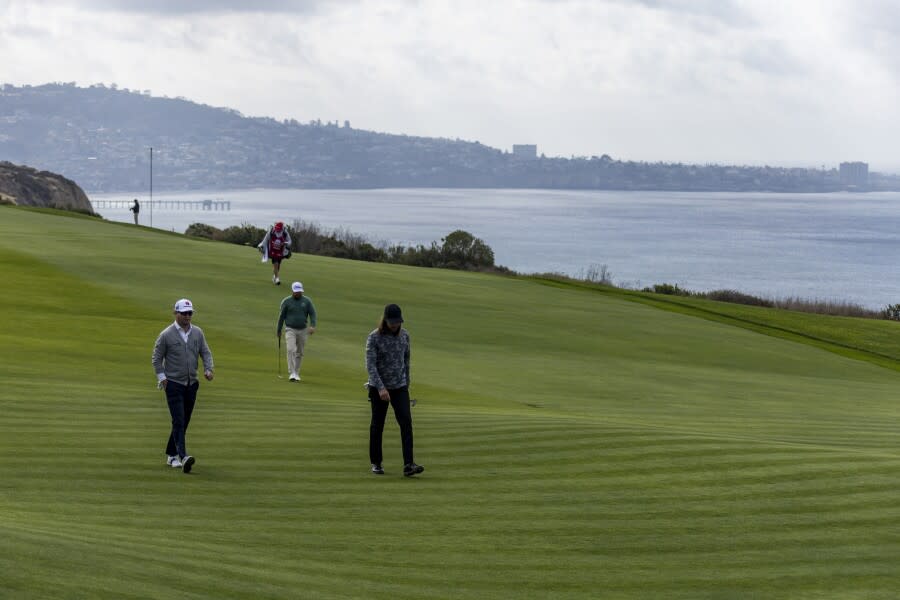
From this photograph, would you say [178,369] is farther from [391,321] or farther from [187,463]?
[391,321]

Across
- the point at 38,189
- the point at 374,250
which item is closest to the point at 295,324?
the point at 374,250

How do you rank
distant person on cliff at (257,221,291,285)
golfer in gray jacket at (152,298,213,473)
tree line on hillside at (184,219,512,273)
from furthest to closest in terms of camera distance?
tree line on hillside at (184,219,512,273) → distant person on cliff at (257,221,291,285) → golfer in gray jacket at (152,298,213,473)

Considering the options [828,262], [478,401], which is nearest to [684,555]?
[478,401]

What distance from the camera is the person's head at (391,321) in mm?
12203

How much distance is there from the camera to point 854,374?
31.3 metres

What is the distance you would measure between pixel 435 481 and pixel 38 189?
103 meters

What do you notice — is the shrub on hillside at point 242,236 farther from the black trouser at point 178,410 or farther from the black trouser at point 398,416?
the black trouser at point 398,416

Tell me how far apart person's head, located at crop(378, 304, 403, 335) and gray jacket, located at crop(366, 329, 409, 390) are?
0.23ft

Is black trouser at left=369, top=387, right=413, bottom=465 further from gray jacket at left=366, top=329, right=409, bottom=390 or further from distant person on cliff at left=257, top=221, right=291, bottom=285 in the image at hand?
distant person on cliff at left=257, top=221, right=291, bottom=285

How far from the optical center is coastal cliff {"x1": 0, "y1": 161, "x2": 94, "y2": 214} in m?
102

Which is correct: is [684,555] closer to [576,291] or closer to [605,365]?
[605,365]

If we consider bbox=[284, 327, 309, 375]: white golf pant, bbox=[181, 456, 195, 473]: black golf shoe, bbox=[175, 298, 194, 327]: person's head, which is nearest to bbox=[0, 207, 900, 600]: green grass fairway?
bbox=[181, 456, 195, 473]: black golf shoe

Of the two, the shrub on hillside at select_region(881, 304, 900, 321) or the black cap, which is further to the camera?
the shrub on hillside at select_region(881, 304, 900, 321)

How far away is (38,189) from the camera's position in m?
106
